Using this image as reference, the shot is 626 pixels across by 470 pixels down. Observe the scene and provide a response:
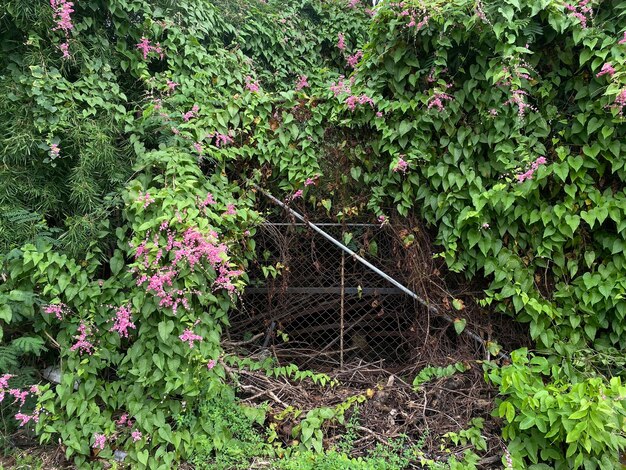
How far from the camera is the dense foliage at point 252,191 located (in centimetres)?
241

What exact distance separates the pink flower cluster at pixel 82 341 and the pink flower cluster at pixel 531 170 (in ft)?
9.29

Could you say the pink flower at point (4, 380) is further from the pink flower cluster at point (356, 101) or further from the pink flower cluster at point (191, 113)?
the pink flower cluster at point (356, 101)

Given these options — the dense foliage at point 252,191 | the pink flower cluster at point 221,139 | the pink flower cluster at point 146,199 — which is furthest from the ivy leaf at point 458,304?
the pink flower cluster at point 146,199

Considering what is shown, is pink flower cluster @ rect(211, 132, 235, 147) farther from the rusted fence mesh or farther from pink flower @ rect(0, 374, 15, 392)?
pink flower @ rect(0, 374, 15, 392)

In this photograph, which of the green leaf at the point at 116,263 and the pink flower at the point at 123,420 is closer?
the pink flower at the point at 123,420

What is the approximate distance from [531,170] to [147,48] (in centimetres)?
282

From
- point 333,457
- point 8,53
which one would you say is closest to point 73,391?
point 333,457

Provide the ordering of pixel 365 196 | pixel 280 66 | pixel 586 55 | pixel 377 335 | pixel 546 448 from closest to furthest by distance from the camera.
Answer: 1. pixel 546 448
2. pixel 586 55
3. pixel 365 196
4. pixel 377 335
5. pixel 280 66

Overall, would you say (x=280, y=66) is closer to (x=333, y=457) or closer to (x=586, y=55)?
(x=586, y=55)

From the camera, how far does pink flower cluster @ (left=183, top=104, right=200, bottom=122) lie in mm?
2949

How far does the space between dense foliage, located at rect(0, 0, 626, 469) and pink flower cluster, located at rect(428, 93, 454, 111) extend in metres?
0.02

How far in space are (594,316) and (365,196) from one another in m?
1.70

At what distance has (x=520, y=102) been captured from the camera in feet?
8.79

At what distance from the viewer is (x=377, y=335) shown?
11.3 feet
